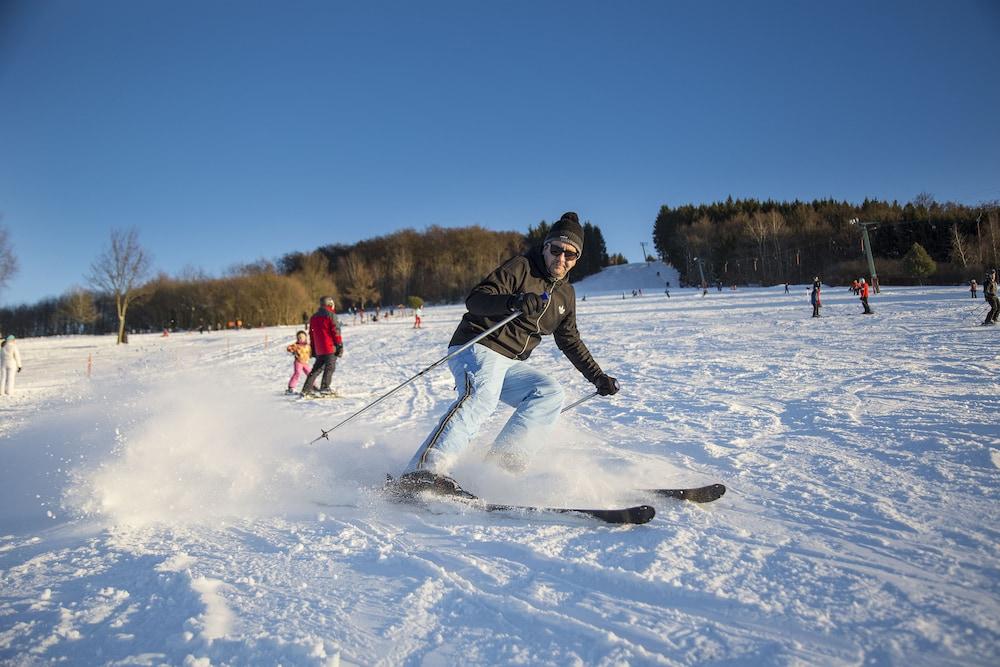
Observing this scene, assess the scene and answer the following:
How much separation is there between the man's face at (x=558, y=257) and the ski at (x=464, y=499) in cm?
155

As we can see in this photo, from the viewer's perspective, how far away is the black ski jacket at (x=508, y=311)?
10.8ft

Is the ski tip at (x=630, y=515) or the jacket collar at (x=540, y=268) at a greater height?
the jacket collar at (x=540, y=268)

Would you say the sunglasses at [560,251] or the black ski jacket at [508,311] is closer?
the black ski jacket at [508,311]

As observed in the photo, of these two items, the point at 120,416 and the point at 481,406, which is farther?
the point at 120,416

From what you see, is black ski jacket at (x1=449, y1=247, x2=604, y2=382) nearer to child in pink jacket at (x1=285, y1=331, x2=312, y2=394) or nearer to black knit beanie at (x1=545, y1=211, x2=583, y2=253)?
black knit beanie at (x1=545, y1=211, x2=583, y2=253)

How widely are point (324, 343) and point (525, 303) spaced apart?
7.29 m

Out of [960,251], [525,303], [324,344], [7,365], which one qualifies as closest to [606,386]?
[525,303]

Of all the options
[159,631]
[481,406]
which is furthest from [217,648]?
[481,406]

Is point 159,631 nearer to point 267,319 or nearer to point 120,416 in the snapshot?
point 120,416

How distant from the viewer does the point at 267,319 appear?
56.5 meters

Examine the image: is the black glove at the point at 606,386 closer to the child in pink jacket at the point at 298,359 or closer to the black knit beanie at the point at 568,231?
the black knit beanie at the point at 568,231

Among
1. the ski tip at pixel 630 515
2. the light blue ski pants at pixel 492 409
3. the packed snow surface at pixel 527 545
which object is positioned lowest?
the packed snow surface at pixel 527 545

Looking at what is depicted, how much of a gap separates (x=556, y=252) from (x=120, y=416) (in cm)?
540

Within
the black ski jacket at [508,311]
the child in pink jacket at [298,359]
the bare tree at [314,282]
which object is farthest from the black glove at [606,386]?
the bare tree at [314,282]
